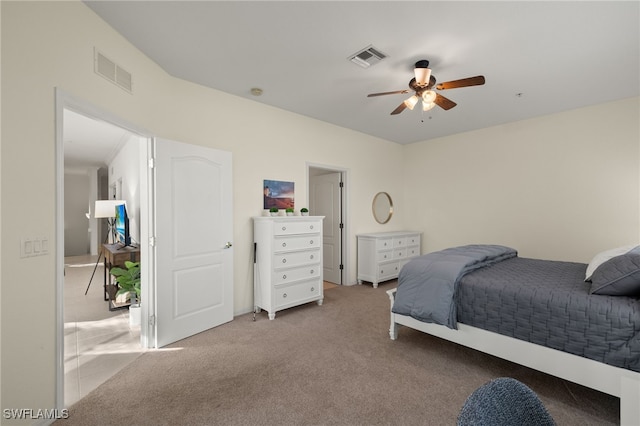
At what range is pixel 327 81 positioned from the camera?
3.29m

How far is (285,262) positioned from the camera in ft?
12.1

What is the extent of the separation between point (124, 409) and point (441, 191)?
5.55 meters

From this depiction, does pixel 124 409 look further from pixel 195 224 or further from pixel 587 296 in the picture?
pixel 587 296

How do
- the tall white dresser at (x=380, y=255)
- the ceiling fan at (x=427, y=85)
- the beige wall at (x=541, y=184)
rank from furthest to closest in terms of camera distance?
Result: the tall white dresser at (x=380, y=255), the beige wall at (x=541, y=184), the ceiling fan at (x=427, y=85)

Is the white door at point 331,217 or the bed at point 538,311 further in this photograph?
the white door at point 331,217

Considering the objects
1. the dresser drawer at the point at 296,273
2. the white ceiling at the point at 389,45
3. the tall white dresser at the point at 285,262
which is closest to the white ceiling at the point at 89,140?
the white ceiling at the point at 389,45

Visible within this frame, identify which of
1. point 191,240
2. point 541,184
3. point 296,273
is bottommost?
point 296,273

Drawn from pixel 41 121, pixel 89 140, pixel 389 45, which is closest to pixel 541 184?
pixel 389 45

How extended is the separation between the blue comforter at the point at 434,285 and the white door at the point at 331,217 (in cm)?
245

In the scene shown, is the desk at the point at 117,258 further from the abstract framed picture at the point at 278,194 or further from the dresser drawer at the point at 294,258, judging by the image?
the dresser drawer at the point at 294,258

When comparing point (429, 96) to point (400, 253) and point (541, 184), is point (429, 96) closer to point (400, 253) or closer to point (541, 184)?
point (541, 184)

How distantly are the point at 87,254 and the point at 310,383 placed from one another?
10.1 metres

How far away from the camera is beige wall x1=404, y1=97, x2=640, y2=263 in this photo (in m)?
3.87

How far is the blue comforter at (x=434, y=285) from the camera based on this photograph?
246cm
